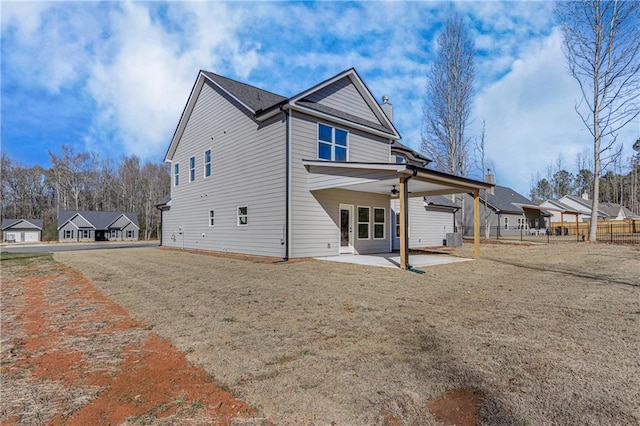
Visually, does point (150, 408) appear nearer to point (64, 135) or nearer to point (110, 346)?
point (110, 346)

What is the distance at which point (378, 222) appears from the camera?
1401cm

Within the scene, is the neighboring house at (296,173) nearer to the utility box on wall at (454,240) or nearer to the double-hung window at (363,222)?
the double-hung window at (363,222)

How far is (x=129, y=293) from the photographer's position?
6.29m

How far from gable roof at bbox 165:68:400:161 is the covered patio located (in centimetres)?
216

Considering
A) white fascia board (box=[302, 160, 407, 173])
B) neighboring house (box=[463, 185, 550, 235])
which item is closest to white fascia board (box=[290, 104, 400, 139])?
white fascia board (box=[302, 160, 407, 173])

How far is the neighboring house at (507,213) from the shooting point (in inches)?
1183

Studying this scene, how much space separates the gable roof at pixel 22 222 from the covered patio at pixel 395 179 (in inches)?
2198

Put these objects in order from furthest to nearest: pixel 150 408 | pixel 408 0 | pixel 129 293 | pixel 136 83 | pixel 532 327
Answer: pixel 136 83 < pixel 408 0 < pixel 129 293 < pixel 532 327 < pixel 150 408

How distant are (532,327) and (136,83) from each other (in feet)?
64.4

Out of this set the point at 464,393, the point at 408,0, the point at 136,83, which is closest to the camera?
the point at 464,393

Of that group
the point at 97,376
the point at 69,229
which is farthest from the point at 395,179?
the point at 69,229

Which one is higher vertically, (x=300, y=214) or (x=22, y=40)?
(x=22, y=40)

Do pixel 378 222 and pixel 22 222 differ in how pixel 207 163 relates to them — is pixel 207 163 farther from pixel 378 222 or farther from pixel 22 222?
pixel 22 222

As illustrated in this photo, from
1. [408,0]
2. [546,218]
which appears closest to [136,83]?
[408,0]
